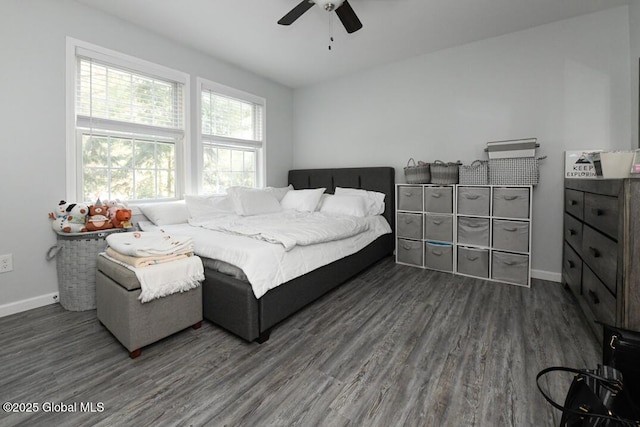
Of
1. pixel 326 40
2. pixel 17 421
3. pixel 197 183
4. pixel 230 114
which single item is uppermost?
pixel 326 40

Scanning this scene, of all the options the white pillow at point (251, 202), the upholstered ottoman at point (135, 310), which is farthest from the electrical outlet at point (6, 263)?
the white pillow at point (251, 202)

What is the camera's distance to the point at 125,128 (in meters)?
2.88

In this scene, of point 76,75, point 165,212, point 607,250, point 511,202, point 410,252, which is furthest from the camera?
point 410,252

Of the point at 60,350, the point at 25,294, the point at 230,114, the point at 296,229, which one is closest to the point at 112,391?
the point at 60,350

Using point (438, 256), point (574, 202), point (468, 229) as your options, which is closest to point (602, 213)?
point (574, 202)

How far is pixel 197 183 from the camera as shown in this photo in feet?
11.5

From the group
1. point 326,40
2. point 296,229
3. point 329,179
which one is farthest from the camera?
point 329,179

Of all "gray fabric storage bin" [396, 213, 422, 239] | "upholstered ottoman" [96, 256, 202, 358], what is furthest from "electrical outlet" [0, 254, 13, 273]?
"gray fabric storage bin" [396, 213, 422, 239]

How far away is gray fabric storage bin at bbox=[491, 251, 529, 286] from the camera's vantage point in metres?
2.82

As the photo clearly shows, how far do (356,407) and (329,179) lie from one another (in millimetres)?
3241

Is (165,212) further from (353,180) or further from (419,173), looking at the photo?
(419,173)

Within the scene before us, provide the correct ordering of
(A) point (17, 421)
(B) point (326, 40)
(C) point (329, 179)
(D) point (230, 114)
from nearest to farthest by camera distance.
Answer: (A) point (17, 421), (B) point (326, 40), (D) point (230, 114), (C) point (329, 179)

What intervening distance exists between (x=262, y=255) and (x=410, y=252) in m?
2.17

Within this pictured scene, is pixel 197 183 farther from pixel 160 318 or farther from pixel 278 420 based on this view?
pixel 278 420
